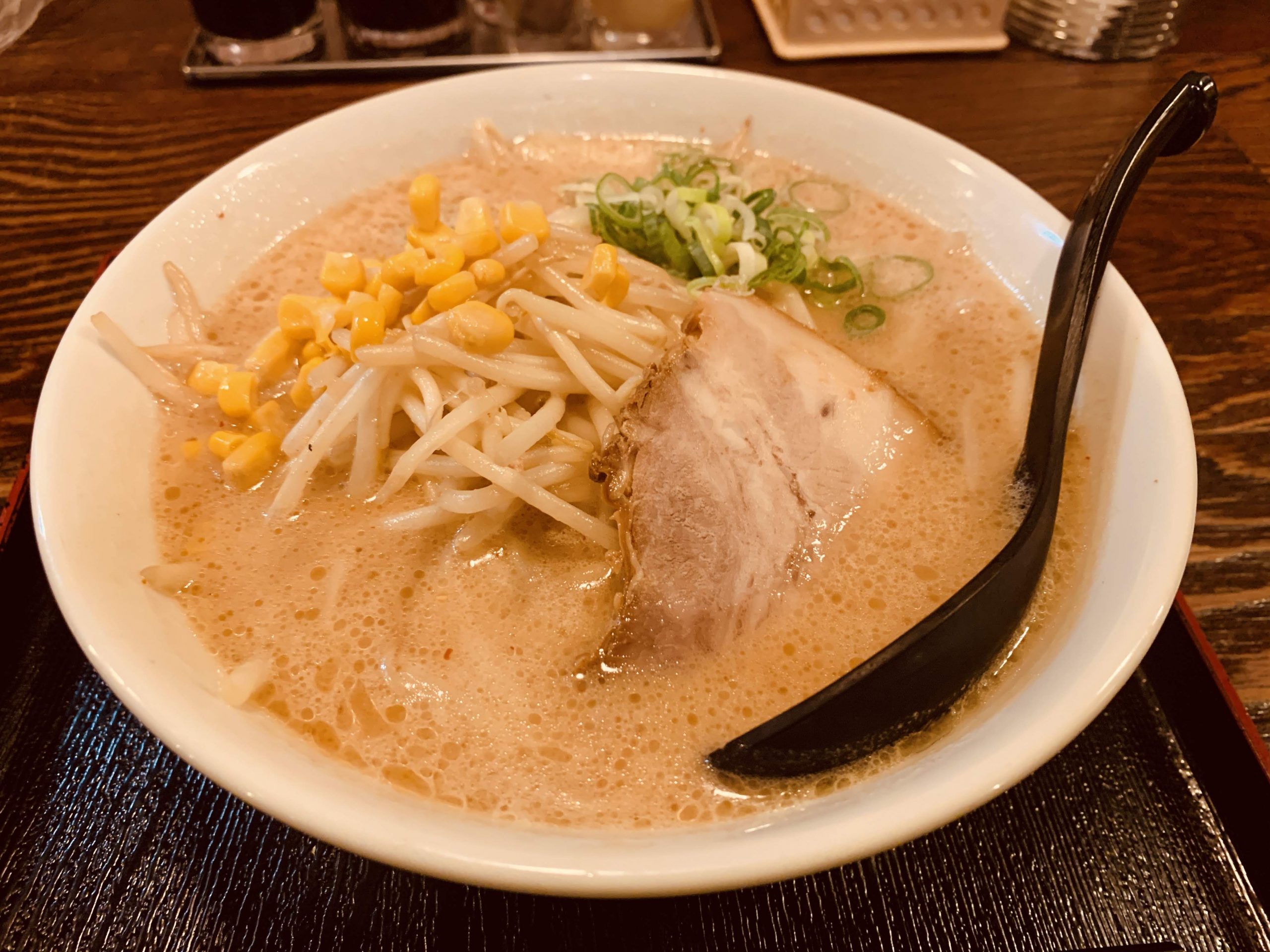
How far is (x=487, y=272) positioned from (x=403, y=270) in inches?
5.7

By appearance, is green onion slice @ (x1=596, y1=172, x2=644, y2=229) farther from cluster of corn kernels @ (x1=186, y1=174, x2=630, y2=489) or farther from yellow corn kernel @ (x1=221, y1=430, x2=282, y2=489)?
yellow corn kernel @ (x1=221, y1=430, x2=282, y2=489)

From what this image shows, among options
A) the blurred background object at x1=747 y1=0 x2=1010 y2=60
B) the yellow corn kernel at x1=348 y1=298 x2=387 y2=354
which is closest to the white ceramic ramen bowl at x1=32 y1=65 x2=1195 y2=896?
the yellow corn kernel at x1=348 y1=298 x2=387 y2=354

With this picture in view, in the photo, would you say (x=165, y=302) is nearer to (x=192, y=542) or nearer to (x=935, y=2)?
(x=192, y=542)

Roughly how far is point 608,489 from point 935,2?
8.16 ft

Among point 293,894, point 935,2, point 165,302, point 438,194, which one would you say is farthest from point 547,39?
point 293,894

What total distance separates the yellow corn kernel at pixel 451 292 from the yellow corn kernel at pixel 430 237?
115mm

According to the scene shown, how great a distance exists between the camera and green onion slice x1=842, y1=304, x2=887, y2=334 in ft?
5.45

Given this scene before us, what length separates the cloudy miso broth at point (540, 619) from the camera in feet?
3.33

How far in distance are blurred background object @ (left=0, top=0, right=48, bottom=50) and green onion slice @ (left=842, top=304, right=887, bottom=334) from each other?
3.04m

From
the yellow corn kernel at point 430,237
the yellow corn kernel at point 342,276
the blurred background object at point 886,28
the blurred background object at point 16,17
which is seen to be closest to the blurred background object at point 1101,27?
the blurred background object at point 886,28

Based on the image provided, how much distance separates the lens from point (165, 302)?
4.96ft

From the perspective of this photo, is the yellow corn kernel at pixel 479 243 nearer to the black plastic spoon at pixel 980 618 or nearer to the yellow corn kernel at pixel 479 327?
the yellow corn kernel at pixel 479 327

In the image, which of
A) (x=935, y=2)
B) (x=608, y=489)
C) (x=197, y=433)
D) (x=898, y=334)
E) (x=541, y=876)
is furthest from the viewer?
(x=935, y=2)

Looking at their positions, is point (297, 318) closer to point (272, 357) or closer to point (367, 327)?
point (272, 357)
